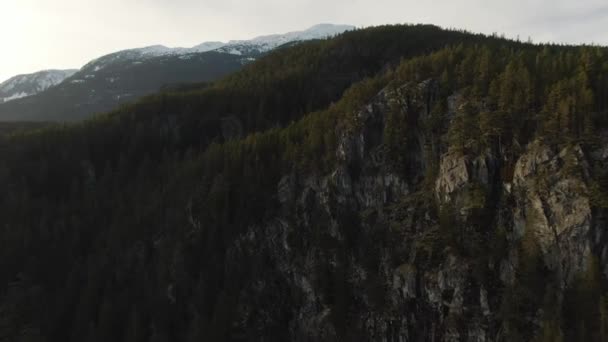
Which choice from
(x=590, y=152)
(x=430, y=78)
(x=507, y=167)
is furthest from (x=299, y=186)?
(x=590, y=152)

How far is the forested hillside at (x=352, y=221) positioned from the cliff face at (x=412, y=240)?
270mm

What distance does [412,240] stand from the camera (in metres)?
69.4

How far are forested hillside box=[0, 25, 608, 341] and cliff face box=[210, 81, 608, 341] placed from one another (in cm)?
27

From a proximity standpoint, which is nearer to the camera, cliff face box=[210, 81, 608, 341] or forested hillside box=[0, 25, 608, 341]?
cliff face box=[210, 81, 608, 341]

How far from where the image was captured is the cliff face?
5453 centimetres

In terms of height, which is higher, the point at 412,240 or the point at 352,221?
the point at 412,240

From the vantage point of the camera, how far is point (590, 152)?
178 feet

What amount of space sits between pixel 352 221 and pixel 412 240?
1502 cm

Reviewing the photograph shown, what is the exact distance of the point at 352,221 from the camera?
81.4 meters

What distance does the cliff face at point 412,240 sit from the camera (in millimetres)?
54531

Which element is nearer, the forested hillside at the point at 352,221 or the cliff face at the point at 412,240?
the cliff face at the point at 412,240

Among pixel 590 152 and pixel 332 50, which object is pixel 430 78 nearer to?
pixel 590 152

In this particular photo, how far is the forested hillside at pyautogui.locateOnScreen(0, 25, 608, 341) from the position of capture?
181ft

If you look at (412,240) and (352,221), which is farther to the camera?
(352,221)
